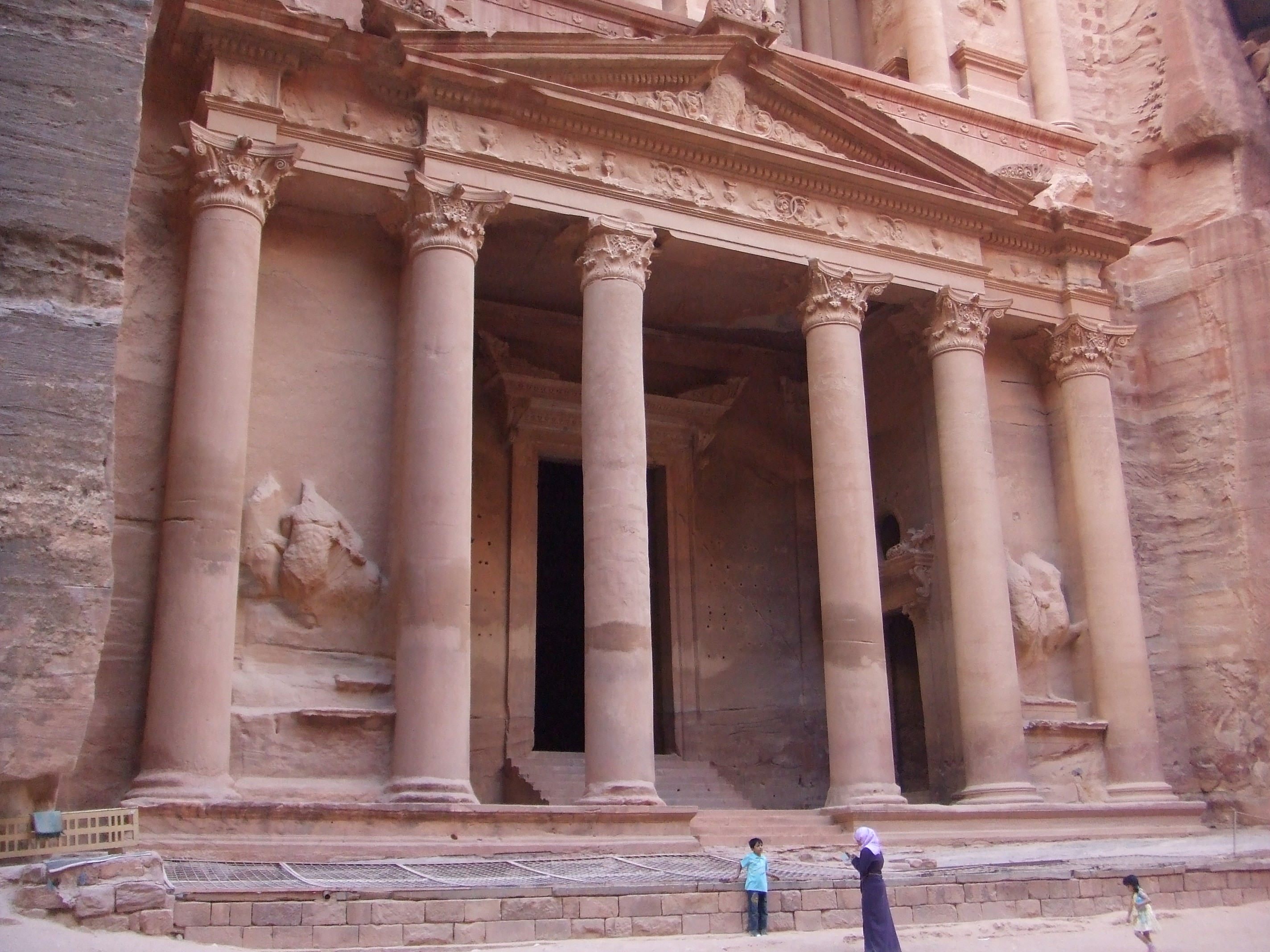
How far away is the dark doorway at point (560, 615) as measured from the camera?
19.2m

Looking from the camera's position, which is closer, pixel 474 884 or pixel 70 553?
pixel 70 553

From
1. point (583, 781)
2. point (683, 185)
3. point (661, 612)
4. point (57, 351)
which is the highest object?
point (683, 185)

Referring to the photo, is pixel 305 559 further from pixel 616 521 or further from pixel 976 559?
pixel 976 559

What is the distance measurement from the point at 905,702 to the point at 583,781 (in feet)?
17.4

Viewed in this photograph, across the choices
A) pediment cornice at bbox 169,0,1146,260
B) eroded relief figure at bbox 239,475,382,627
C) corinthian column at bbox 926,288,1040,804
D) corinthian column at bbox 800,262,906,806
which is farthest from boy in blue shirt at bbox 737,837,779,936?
pediment cornice at bbox 169,0,1146,260

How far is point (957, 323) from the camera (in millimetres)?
16766

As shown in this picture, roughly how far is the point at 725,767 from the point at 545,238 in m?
7.49

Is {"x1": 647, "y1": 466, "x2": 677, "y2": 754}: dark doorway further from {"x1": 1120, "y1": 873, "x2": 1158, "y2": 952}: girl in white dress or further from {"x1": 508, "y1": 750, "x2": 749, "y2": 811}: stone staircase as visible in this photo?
{"x1": 1120, "y1": 873, "x2": 1158, "y2": 952}: girl in white dress

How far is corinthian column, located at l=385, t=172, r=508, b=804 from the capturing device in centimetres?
1224

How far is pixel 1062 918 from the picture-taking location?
36.0ft

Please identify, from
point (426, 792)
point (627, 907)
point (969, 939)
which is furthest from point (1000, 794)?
point (627, 907)

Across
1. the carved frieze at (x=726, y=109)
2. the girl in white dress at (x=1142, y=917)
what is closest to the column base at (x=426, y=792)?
the girl in white dress at (x=1142, y=917)

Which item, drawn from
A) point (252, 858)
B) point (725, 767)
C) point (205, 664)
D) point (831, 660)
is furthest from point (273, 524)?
point (725, 767)

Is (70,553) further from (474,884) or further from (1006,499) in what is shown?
(1006,499)
